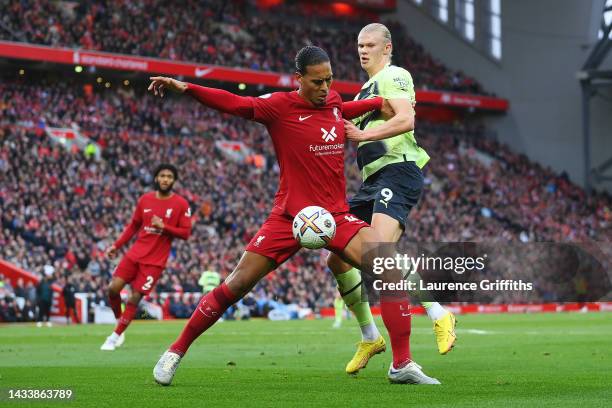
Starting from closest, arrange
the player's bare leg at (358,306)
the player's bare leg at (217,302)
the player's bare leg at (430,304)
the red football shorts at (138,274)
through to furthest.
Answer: the player's bare leg at (217,302), the player's bare leg at (430,304), the player's bare leg at (358,306), the red football shorts at (138,274)

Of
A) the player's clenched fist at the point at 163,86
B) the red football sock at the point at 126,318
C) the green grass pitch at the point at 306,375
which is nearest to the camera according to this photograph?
the green grass pitch at the point at 306,375

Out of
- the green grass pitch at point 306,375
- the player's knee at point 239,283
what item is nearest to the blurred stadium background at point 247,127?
the green grass pitch at point 306,375

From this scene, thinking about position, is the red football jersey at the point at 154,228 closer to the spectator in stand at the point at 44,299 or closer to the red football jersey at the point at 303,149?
the red football jersey at the point at 303,149

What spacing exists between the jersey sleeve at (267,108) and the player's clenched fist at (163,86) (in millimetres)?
699

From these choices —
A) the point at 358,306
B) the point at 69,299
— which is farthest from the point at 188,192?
the point at 358,306

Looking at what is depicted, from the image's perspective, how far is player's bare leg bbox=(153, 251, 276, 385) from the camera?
860 cm

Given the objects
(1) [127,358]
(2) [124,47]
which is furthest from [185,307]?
(1) [127,358]

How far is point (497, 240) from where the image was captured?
48.5 metres

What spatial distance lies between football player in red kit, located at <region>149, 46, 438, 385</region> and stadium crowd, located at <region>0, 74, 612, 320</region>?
22821 mm

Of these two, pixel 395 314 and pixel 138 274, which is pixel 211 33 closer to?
pixel 138 274

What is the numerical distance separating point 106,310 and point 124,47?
1787cm

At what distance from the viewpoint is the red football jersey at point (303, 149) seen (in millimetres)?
8742

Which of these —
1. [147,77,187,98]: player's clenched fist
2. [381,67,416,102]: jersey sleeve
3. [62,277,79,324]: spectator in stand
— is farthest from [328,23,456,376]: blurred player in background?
[62,277,79,324]: spectator in stand

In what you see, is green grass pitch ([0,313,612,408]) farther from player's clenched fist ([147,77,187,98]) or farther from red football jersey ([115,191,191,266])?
player's clenched fist ([147,77,187,98])
